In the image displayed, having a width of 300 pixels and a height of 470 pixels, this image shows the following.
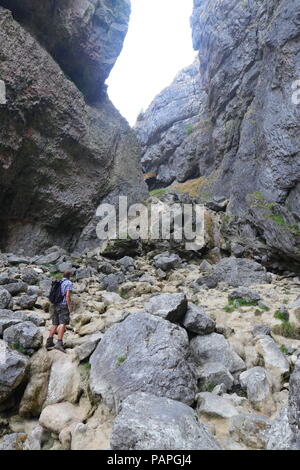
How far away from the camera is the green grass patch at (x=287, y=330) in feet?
25.8

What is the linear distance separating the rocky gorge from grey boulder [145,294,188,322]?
46mm

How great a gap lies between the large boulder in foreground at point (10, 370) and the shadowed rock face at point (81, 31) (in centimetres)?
2272

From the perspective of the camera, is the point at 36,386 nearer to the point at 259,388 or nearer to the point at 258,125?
the point at 259,388

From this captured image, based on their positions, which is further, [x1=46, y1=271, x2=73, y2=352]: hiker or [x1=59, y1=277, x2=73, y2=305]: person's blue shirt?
[x1=59, y1=277, x2=73, y2=305]: person's blue shirt

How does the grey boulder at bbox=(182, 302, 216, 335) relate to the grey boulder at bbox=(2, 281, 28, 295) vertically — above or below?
below

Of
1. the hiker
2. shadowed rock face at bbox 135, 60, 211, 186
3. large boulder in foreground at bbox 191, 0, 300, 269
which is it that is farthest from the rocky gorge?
shadowed rock face at bbox 135, 60, 211, 186

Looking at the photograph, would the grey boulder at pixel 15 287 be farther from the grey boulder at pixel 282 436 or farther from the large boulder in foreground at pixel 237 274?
the grey boulder at pixel 282 436

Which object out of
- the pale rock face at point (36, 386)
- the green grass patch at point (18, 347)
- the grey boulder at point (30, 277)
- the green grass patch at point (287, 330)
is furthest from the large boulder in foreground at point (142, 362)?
the grey boulder at point (30, 277)

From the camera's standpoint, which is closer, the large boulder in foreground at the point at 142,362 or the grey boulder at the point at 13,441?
the grey boulder at the point at 13,441

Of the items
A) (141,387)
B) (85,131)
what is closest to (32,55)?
(85,131)

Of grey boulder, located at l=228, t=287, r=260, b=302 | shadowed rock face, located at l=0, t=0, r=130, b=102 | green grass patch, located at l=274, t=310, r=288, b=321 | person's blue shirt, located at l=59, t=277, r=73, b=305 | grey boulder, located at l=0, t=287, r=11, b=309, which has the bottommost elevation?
green grass patch, located at l=274, t=310, r=288, b=321

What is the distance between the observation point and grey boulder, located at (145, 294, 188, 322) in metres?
7.36

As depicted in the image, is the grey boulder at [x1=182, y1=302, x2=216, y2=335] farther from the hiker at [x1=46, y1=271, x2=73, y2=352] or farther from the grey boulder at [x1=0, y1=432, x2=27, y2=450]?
the grey boulder at [x1=0, y1=432, x2=27, y2=450]

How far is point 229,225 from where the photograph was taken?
19.8m
